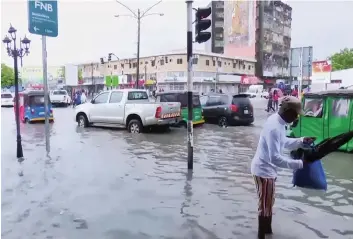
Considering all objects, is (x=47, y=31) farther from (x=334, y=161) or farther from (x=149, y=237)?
(x=334, y=161)

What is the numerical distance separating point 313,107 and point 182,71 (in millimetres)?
52111

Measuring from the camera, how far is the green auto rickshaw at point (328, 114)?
10.0 metres

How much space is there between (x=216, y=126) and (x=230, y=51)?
2776 inches

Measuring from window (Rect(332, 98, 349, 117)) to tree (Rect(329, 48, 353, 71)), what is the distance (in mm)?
57151

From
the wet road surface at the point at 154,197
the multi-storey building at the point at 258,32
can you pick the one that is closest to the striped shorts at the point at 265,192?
the wet road surface at the point at 154,197

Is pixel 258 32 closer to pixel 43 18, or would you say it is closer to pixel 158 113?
pixel 158 113

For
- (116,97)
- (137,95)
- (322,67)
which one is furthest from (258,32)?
(116,97)

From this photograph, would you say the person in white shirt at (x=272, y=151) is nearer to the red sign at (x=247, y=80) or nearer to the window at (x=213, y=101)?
the window at (x=213, y=101)

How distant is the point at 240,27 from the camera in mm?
82250

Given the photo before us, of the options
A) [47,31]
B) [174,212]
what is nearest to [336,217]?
[174,212]

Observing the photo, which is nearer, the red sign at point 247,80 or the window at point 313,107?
the window at point 313,107

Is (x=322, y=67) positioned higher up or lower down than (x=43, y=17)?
higher up

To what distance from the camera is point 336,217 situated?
523cm

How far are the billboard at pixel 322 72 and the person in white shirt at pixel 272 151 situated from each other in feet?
113
